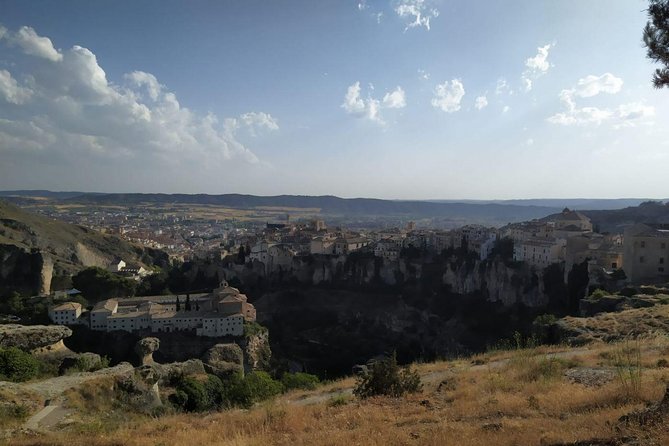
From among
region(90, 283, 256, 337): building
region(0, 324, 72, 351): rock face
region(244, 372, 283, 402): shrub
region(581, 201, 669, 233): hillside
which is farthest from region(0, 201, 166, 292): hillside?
region(581, 201, 669, 233): hillside

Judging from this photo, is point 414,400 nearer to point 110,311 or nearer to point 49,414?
point 49,414

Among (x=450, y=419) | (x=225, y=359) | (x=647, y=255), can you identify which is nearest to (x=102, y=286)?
(x=225, y=359)

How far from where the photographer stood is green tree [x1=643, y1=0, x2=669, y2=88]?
704 cm

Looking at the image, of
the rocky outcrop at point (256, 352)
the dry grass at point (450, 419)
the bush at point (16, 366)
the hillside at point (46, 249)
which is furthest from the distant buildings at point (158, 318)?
the dry grass at point (450, 419)

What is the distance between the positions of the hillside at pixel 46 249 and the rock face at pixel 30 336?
34.5 m

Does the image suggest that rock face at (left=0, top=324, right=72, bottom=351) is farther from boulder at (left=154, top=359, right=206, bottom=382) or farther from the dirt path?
the dirt path

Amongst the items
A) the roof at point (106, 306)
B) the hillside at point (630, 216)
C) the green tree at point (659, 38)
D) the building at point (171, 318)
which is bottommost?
the building at point (171, 318)

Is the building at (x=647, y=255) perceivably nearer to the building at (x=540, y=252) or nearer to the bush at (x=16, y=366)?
the building at (x=540, y=252)

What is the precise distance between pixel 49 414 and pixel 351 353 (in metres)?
37.8

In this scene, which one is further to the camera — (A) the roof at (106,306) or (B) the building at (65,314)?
(A) the roof at (106,306)

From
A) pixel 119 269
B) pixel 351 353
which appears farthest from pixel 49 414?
pixel 119 269

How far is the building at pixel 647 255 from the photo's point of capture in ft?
100

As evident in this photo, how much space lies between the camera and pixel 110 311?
40.5 m

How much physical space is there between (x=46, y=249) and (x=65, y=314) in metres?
42.9
